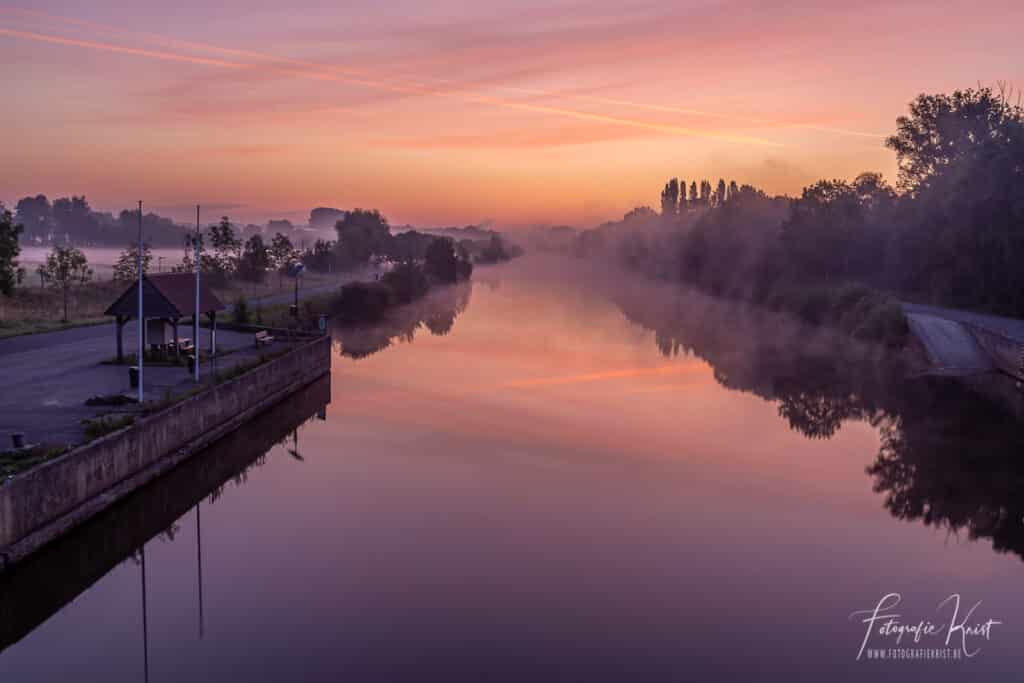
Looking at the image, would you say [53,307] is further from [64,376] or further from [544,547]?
[544,547]

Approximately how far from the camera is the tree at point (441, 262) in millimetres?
119188

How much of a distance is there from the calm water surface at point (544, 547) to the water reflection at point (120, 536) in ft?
0.20

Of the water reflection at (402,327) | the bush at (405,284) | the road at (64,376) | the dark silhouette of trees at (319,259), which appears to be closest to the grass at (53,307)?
the road at (64,376)

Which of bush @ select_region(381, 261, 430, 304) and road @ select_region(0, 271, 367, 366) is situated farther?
bush @ select_region(381, 261, 430, 304)

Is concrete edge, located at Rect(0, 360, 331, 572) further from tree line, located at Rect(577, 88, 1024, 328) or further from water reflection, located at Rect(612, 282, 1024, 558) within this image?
tree line, located at Rect(577, 88, 1024, 328)

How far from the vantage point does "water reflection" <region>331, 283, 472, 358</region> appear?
2105 inches

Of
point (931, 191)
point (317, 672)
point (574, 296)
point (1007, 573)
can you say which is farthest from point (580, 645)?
point (574, 296)

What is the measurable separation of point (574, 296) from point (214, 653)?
8852cm

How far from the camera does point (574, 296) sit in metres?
101

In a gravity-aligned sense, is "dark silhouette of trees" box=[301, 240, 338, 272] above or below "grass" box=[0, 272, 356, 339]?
above

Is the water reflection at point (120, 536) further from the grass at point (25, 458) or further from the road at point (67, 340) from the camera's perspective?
the road at point (67, 340)

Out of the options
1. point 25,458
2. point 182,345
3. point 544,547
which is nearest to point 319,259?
point 182,345

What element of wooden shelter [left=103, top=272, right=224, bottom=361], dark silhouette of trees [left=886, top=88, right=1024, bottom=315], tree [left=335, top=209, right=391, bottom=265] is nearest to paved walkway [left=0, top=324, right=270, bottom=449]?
wooden shelter [left=103, top=272, right=224, bottom=361]

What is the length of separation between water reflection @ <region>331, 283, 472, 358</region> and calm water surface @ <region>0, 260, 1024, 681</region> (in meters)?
18.1
